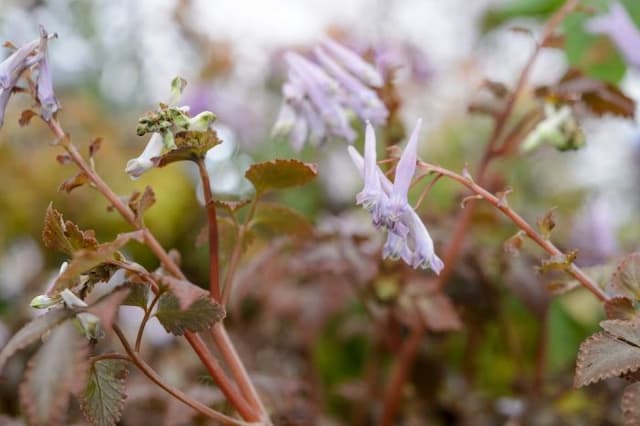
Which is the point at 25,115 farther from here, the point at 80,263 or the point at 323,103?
the point at 323,103

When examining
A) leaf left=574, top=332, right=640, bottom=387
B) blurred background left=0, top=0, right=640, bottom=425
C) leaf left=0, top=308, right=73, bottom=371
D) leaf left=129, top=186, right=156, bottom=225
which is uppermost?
leaf left=129, top=186, right=156, bottom=225

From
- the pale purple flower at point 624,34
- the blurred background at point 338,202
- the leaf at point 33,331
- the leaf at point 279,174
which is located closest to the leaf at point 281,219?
the leaf at point 279,174

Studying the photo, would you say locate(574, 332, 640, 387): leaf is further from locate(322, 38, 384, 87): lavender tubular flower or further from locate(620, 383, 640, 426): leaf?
locate(322, 38, 384, 87): lavender tubular flower

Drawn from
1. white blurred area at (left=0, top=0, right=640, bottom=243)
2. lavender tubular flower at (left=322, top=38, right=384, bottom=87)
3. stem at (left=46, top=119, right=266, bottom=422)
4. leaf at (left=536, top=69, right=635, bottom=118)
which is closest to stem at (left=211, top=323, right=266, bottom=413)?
stem at (left=46, top=119, right=266, bottom=422)

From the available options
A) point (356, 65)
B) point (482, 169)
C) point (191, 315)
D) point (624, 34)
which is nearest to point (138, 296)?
point (191, 315)

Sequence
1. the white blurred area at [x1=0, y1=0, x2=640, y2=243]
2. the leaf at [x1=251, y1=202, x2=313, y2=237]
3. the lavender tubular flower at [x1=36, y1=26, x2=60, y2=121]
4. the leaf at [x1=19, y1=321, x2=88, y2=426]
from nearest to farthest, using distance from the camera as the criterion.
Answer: the leaf at [x1=19, y1=321, x2=88, y2=426] < the lavender tubular flower at [x1=36, y1=26, x2=60, y2=121] < the leaf at [x1=251, y1=202, x2=313, y2=237] < the white blurred area at [x1=0, y1=0, x2=640, y2=243]

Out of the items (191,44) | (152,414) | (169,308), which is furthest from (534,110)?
(191,44)

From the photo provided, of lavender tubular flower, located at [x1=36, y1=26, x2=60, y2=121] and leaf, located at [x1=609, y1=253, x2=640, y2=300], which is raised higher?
lavender tubular flower, located at [x1=36, y1=26, x2=60, y2=121]
